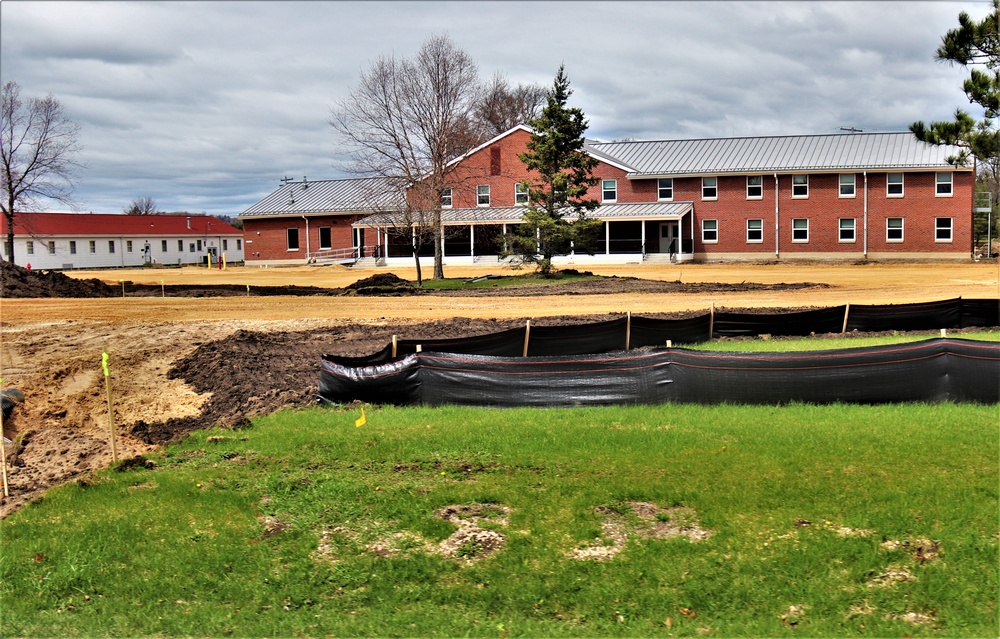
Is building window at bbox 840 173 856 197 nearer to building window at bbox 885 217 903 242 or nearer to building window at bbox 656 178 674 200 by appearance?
building window at bbox 885 217 903 242

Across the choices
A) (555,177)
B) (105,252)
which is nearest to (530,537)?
(555,177)

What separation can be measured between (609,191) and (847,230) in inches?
609

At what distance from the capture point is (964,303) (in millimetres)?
20875

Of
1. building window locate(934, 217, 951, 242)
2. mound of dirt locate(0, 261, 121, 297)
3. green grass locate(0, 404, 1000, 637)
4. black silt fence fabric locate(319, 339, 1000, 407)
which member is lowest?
green grass locate(0, 404, 1000, 637)

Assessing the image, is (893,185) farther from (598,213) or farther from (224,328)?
(224,328)

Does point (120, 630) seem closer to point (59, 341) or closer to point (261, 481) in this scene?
point (261, 481)

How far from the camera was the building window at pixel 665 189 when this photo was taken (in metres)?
57.6

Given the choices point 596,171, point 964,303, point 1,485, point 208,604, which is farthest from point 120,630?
point 596,171

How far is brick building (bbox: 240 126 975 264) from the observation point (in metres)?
53.2

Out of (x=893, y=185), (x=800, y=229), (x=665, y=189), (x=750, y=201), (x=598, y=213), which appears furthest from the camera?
(x=665, y=189)

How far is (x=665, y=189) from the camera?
189ft

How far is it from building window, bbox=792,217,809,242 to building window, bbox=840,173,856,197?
2.77m

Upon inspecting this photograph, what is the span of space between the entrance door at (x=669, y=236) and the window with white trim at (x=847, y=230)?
10.1 meters

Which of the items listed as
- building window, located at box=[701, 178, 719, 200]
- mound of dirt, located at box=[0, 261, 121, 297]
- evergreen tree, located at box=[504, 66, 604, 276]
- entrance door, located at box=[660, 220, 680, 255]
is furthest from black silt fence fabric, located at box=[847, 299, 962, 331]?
building window, located at box=[701, 178, 719, 200]
